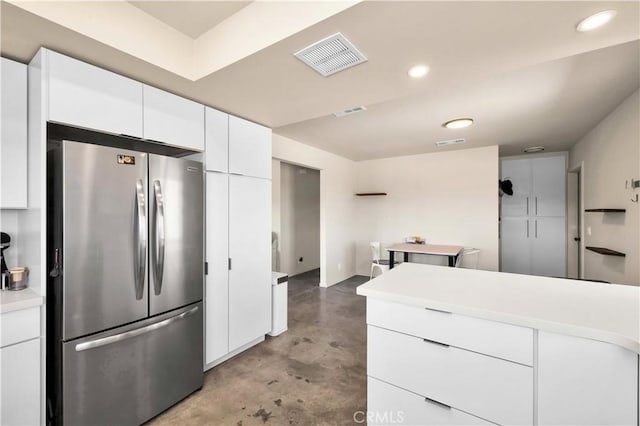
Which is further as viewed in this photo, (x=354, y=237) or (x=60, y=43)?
(x=354, y=237)

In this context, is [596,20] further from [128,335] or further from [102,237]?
[128,335]

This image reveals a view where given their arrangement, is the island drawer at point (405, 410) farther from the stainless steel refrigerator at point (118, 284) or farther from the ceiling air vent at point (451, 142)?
the ceiling air vent at point (451, 142)

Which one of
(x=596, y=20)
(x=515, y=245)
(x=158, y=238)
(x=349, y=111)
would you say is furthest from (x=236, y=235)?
(x=515, y=245)

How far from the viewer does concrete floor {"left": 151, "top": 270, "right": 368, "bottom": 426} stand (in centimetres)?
195

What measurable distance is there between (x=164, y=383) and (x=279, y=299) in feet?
4.78

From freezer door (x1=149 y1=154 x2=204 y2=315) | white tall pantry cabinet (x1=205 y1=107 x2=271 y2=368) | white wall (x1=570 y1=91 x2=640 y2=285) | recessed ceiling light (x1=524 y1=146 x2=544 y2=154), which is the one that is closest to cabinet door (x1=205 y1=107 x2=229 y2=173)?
white tall pantry cabinet (x1=205 y1=107 x2=271 y2=368)

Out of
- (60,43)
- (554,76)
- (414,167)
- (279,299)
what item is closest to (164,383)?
(279,299)

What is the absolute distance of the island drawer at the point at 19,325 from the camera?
144 centimetres

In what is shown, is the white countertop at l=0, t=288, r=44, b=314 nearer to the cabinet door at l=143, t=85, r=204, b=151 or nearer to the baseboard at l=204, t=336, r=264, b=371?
the cabinet door at l=143, t=85, r=204, b=151

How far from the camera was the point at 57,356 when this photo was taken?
5.24 ft

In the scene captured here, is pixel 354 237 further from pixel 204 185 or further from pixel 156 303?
pixel 156 303

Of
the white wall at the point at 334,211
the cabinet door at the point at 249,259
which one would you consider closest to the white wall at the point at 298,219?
the white wall at the point at 334,211

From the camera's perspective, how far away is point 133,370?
1819mm

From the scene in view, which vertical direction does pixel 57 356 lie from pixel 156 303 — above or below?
below
